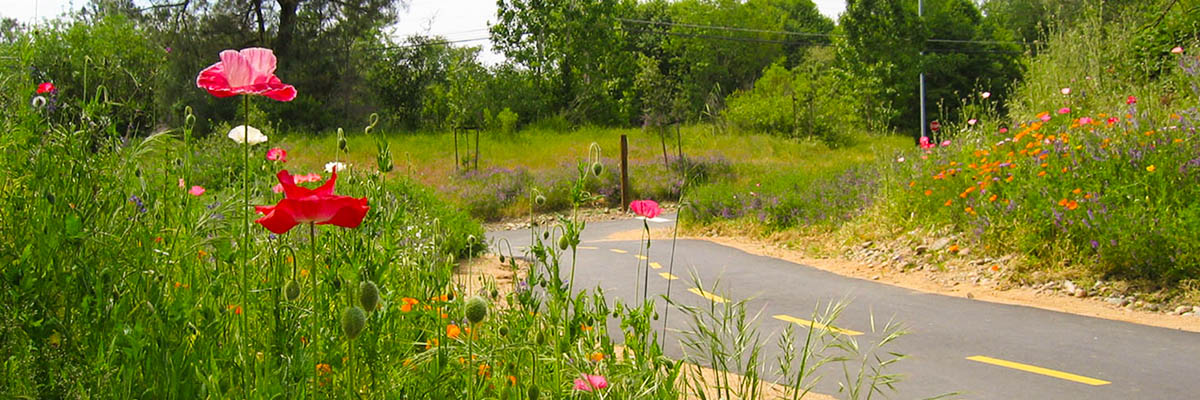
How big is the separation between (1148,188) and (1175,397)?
328 centimetres

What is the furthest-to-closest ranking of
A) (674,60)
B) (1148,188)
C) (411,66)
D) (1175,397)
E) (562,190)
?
(674,60) → (411,66) → (562,190) → (1148,188) → (1175,397)

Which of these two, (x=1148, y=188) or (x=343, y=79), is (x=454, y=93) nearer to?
(x=343, y=79)

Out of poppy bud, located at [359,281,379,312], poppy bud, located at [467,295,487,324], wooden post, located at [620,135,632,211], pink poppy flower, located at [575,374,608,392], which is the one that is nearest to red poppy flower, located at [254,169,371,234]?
poppy bud, located at [359,281,379,312]

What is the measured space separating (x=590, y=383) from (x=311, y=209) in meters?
0.89

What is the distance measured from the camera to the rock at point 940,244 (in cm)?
837

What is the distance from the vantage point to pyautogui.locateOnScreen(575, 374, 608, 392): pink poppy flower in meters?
2.08

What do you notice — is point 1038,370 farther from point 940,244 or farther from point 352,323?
point 352,323

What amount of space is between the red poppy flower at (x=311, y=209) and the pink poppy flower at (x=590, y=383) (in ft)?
2.59

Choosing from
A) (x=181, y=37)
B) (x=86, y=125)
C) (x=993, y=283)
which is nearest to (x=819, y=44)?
(x=181, y=37)

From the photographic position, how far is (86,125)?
8.57ft

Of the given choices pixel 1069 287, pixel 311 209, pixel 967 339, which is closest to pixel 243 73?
pixel 311 209

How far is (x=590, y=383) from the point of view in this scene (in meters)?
2.12

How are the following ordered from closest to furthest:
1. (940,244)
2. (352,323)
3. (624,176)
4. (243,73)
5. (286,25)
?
(352,323) → (243,73) → (940,244) → (624,176) → (286,25)

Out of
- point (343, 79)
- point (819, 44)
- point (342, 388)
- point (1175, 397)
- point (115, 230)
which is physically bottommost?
point (1175, 397)
